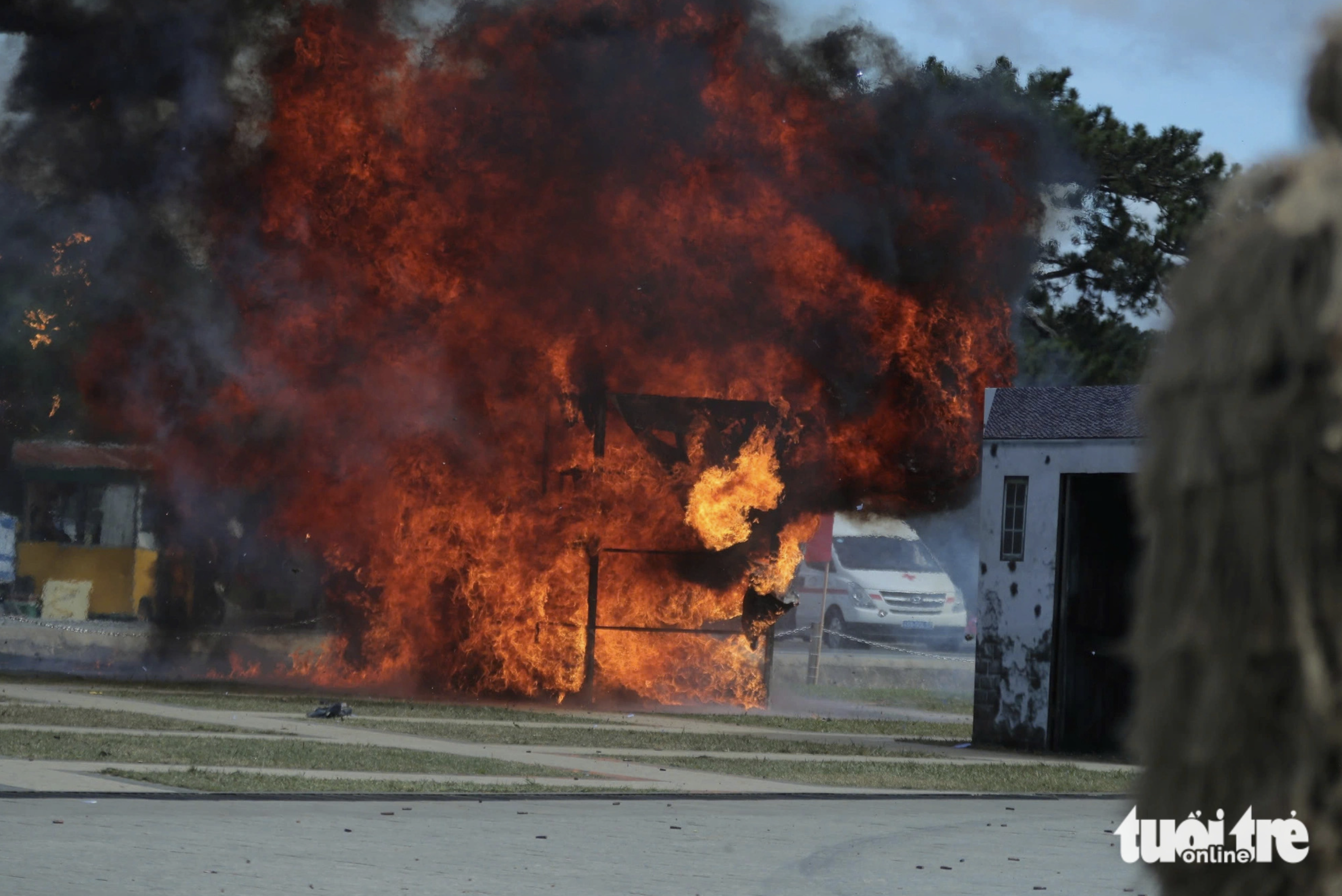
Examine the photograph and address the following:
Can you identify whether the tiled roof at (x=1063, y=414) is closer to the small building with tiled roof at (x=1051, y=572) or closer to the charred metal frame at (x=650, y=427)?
the small building with tiled roof at (x=1051, y=572)

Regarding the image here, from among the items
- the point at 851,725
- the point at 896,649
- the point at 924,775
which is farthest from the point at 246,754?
the point at 896,649

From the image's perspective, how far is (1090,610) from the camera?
882 inches

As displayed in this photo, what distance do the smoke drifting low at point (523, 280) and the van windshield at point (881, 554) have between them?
15079mm

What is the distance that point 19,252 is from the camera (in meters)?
29.9

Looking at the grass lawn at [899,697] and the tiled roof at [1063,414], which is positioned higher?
the tiled roof at [1063,414]

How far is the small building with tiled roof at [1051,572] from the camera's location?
2191cm

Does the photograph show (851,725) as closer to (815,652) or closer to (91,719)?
(91,719)

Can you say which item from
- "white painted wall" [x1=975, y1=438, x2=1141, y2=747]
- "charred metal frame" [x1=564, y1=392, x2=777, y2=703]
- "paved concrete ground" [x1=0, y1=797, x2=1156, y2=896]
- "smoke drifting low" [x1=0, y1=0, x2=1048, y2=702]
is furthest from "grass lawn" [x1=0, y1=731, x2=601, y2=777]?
"smoke drifting low" [x1=0, y1=0, x2=1048, y2=702]

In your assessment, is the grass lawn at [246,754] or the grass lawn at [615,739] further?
the grass lawn at [615,739]

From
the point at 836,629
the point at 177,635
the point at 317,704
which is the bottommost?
the point at 317,704

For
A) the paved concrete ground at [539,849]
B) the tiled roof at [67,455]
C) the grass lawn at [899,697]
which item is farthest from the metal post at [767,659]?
the tiled roof at [67,455]

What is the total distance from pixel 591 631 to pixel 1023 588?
249 inches

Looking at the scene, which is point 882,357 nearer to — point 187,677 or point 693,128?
point 693,128

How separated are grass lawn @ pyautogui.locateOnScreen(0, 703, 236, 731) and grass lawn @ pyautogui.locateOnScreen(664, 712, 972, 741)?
6.45 meters
